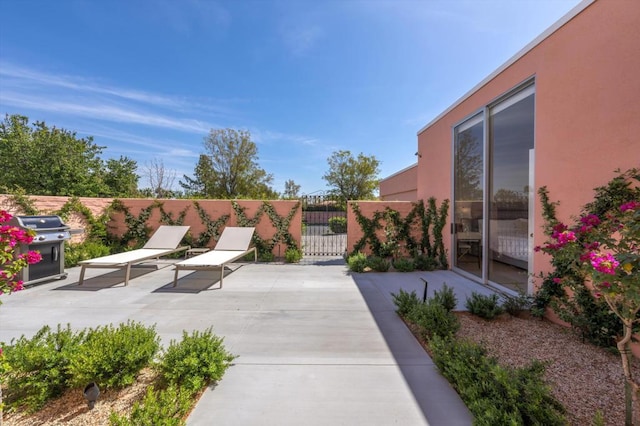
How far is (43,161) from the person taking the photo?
13.4m

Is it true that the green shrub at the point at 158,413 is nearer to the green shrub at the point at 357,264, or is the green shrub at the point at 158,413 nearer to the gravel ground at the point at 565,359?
the gravel ground at the point at 565,359

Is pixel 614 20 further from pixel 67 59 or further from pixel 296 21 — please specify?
pixel 67 59

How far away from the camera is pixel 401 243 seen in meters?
8.24

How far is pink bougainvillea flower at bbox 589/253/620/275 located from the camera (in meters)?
1.57

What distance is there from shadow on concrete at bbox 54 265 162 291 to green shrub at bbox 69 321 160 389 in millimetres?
3893

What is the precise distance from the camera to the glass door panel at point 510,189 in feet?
14.6

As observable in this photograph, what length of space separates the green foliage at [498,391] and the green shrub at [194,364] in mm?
2035

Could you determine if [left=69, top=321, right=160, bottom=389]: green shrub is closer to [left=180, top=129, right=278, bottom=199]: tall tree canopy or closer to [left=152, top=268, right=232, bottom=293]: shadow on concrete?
[left=152, top=268, right=232, bottom=293]: shadow on concrete

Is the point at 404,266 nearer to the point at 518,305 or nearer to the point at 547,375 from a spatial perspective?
the point at 518,305

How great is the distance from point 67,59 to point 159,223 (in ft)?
17.8

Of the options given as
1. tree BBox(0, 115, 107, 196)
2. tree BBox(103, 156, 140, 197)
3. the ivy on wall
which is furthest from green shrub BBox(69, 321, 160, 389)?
tree BBox(103, 156, 140, 197)

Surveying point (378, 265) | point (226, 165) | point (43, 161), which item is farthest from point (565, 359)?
point (226, 165)

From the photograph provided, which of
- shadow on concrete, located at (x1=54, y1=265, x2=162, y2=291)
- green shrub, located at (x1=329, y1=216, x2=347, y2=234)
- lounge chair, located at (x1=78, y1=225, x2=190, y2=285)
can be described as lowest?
shadow on concrete, located at (x1=54, y1=265, x2=162, y2=291)

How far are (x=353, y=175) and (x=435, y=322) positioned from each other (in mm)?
21841
